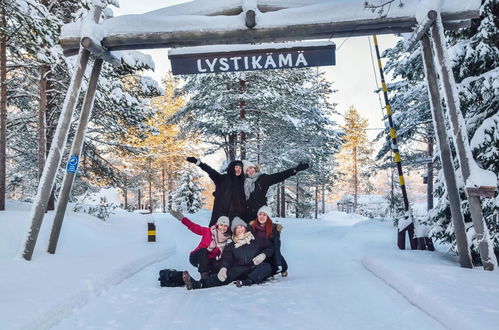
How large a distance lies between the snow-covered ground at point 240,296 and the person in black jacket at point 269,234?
272 millimetres

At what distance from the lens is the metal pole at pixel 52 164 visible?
242 inches

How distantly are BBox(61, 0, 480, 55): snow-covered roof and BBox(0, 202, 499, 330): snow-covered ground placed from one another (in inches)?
153

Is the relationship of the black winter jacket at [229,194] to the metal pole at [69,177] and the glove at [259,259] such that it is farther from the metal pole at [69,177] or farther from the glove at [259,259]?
the metal pole at [69,177]

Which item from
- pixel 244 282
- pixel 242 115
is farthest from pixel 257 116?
pixel 244 282

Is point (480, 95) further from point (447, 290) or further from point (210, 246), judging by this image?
point (210, 246)

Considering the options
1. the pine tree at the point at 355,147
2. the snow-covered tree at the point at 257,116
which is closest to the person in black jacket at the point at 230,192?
the snow-covered tree at the point at 257,116

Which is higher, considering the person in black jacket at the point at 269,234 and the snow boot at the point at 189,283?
the person in black jacket at the point at 269,234

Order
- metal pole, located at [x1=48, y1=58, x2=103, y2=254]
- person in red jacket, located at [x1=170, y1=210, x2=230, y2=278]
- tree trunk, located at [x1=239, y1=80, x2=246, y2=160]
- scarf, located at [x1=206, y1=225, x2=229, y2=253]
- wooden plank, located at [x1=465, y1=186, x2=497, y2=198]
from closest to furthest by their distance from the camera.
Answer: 1. wooden plank, located at [x1=465, y1=186, x2=497, y2=198]
2. person in red jacket, located at [x1=170, y1=210, x2=230, y2=278]
3. scarf, located at [x1=206, y1=225, x2=229, y2=253]
4. metal pole, located at [x1=48, y1=58, x2=103, y2=254]
5. tree trunk, located at [x1=239, y1=80, x2=246, y2=160]

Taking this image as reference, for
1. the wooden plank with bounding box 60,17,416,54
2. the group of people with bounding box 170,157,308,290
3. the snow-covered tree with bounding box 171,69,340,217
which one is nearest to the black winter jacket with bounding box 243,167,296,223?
the group of people with bounding box 170,157,308,290

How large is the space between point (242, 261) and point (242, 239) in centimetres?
34

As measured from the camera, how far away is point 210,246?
6176 millimetres

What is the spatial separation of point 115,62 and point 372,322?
6308mm

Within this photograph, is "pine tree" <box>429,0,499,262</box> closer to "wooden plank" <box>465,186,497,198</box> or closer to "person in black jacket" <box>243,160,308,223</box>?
"wooden plank" <box>465,186,497,198</box>

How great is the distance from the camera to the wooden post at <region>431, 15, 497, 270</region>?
223 inches
